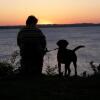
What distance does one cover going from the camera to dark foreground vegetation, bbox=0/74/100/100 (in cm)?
796

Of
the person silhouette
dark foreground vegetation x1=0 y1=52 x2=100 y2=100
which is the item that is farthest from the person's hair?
dark foreground vegetation x1=0 y1=52 x2=100 y2=100

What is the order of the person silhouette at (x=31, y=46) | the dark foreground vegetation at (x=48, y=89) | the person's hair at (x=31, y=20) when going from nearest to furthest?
the dark foreground vegetation at (x=48, y=89)
the person's hair at (x=31, y=20)
the person silhouette at (x=31, y=46)

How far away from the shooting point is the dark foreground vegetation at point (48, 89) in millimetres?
7957

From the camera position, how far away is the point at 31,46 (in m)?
11.0

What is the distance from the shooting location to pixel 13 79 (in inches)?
408

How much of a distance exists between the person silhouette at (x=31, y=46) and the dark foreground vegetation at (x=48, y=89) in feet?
2.26

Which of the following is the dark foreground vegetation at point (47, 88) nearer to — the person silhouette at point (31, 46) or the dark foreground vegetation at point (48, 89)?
the dark foreground vegetation at point (48, 89)

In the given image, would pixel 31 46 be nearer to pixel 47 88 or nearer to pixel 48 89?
pixel 47 88

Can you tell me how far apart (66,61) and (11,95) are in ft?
12.2

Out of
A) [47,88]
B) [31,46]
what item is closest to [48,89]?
[47,88]

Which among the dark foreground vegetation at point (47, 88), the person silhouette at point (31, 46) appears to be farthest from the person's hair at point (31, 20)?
the dark foreground vegetation at point (47, 88)

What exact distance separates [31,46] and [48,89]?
252 centimetres

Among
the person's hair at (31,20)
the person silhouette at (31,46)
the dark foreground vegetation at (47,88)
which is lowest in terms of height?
the dark foreground vegetation at (47,88)

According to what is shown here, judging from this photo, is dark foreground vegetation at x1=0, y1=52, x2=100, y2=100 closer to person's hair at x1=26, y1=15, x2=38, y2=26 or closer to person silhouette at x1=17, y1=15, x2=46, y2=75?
person silhouette at x1=17, y1=15, x2=46, y2=75
